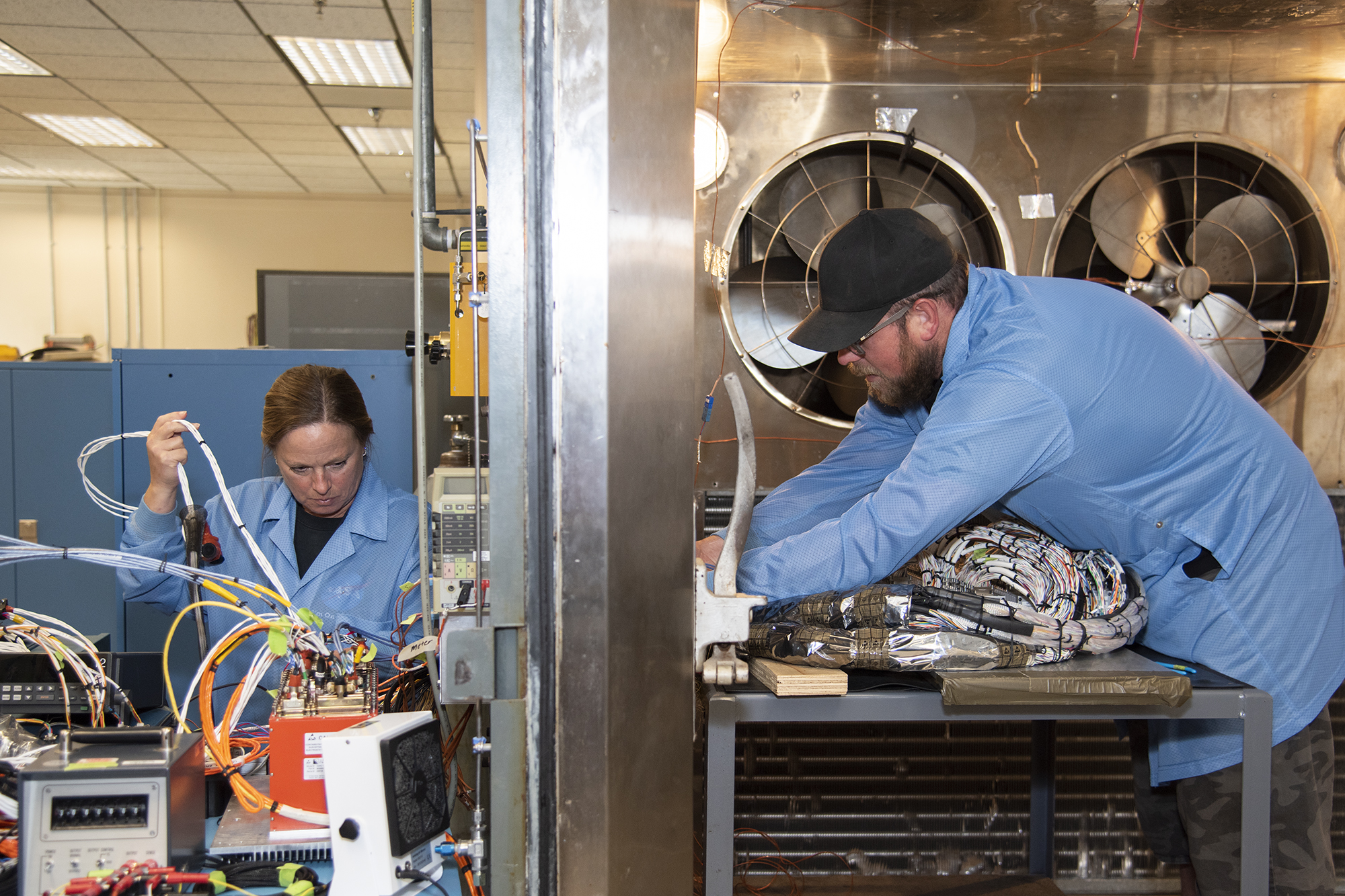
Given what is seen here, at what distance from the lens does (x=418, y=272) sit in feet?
3.28

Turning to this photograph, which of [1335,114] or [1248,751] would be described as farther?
[1335,114]

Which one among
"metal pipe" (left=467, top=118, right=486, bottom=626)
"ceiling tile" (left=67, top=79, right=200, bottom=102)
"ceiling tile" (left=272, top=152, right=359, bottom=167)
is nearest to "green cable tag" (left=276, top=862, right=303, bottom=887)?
"metal pipe" (left=467, top=118, right=486, bottom=626)

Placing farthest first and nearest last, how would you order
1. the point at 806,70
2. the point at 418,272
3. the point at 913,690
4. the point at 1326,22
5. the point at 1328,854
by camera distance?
the point at 806,70 → the point at 1326,22 → the point at 1328,854 → the point at 913,690 → the point at 418,272

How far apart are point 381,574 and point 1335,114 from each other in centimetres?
298

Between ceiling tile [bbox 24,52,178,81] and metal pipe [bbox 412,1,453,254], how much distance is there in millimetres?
4949

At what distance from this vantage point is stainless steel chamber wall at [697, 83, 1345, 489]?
2.46 meters

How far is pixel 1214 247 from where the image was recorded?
2.50 metres

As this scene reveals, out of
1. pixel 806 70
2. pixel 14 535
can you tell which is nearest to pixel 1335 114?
pixel 806 70

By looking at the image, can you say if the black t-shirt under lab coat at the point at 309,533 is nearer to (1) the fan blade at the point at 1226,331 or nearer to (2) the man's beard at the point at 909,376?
(2) the man's beard at the point at 909,376

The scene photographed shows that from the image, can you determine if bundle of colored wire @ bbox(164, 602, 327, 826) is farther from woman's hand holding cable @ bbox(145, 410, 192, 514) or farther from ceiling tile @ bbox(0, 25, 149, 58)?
ceiling tile @ bbox(0, 25, 149, 58)

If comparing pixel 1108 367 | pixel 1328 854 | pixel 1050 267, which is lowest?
pixel 1328 854

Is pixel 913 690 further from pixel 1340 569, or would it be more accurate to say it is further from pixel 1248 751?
pixel 1340 569

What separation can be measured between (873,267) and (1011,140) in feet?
4.84

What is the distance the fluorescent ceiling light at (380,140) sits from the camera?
20.2ft
